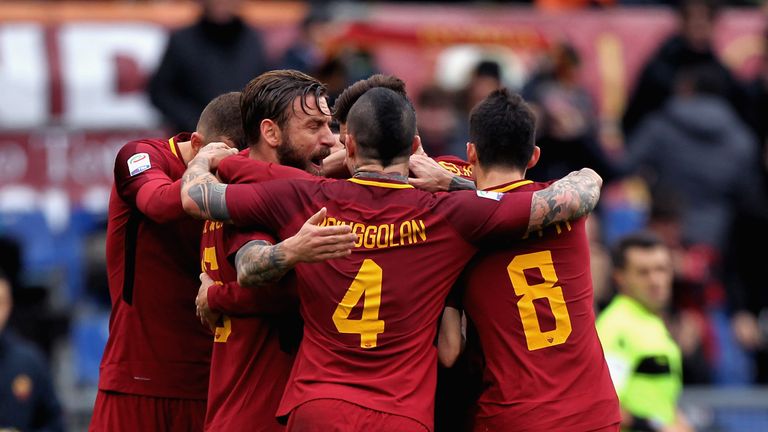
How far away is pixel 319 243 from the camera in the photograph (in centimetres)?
622

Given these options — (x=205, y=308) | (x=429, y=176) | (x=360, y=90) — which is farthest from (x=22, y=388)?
(x=429, y=176)

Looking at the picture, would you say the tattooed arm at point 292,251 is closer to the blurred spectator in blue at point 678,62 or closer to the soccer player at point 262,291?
the soccer player at point 262,291

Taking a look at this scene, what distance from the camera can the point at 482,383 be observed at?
669 cm

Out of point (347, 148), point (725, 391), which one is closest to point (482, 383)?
point (347, 148)

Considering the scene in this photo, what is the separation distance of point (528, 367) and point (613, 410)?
1.42 feet

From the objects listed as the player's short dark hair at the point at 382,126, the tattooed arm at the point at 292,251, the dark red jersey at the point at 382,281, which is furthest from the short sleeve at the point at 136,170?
the player's short dark hair at the point at 382,126

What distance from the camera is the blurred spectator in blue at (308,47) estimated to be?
1256 cm

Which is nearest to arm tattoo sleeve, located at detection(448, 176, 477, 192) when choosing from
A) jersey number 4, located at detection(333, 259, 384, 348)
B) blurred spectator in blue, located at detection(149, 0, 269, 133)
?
jersey number 4, located at detection(333, 259, 384, 348)

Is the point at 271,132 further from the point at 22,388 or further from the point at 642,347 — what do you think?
the point at 22,388

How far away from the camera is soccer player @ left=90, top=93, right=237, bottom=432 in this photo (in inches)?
288

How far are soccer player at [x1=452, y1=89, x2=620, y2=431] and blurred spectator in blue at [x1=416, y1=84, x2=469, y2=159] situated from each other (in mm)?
5098

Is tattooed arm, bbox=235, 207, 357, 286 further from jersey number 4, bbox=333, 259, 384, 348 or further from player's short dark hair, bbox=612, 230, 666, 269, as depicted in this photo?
player's short dark hair, bbox=612, 230, 666, 269

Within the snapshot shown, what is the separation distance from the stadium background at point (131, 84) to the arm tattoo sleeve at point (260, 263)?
5099 mm

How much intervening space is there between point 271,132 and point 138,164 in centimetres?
69
